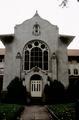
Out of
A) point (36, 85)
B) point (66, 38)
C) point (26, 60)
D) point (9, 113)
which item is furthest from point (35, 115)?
point (66, 38)

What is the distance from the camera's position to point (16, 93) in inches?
1284

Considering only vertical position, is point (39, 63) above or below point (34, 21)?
Answer: below

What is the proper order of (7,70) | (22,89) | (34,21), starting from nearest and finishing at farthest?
(22,89)
(7,70)
(34,21)

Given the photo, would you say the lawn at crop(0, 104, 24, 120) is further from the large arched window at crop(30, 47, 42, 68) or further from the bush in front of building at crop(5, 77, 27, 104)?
the large arched window at crop(30, 47, 42, 68)

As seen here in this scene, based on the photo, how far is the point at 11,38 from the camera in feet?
122

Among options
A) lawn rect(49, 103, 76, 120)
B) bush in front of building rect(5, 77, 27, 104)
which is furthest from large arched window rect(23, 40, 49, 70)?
lawn rect(49, 103, 76, 120)

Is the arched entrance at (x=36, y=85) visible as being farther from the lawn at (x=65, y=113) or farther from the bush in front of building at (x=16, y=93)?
the lawn at (x=65, y=113)

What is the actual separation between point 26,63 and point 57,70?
5.08m

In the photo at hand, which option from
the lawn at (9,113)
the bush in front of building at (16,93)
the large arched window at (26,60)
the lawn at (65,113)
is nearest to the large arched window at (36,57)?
the large arched window at (26,60)

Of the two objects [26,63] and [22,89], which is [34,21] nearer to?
[26,63]

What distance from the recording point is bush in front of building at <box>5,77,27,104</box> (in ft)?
107

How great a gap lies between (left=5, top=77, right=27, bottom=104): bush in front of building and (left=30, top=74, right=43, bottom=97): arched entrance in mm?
1550

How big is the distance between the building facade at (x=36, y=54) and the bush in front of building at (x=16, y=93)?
1.38m

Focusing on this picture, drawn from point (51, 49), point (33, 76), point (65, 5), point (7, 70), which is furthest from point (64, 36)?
point (65, 5)
